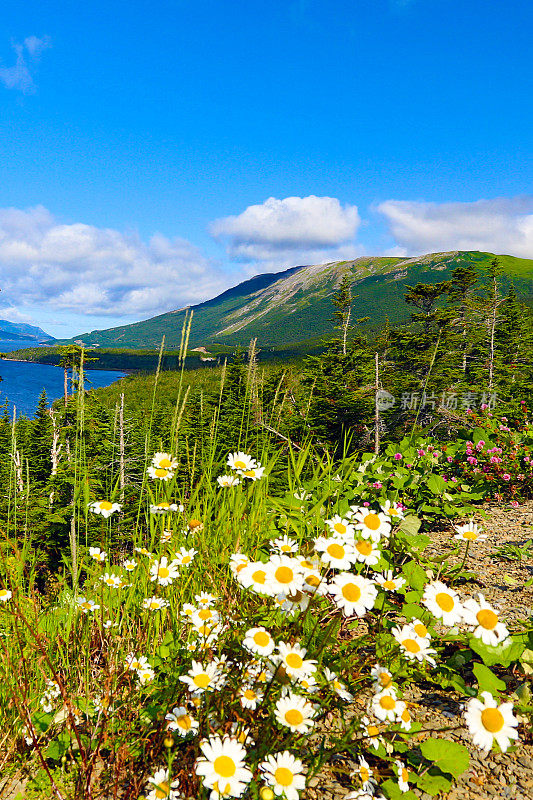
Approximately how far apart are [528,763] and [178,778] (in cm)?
119

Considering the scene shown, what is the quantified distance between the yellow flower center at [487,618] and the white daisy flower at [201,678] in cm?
84

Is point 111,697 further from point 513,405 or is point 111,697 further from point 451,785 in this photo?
point 513,405

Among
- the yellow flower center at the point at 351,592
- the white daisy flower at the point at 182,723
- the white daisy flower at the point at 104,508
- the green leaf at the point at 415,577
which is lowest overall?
the green leaf at the point at 415,577

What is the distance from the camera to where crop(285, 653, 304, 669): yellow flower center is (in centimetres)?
114

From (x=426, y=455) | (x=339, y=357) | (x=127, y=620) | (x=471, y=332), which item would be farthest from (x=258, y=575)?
(x=471, y=332)

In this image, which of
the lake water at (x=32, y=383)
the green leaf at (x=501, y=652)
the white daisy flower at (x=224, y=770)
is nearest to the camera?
the white daisy flower at (x=224, y=770)

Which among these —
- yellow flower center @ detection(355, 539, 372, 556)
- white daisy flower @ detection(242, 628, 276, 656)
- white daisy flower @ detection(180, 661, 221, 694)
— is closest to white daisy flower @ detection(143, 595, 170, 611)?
white daisy flower @ detection(180, 661, 221, 694)

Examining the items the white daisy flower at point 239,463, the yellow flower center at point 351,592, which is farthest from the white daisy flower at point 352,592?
the white daisy flower at point 239,463

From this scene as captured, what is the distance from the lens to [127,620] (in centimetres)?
207

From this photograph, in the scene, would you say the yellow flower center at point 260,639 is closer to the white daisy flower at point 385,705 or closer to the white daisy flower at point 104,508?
the white daisy flower at point 385,705

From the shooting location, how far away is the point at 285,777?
101 centimetres

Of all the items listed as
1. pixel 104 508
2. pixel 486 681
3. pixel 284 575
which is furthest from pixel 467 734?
pixel 104 508

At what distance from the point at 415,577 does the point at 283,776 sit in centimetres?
135

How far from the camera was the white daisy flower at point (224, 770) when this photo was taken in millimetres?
912
